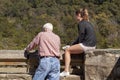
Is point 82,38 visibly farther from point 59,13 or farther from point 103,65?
point 59,13

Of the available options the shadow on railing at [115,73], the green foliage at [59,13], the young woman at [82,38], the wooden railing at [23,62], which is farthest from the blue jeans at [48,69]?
the green foliage at [59,13]

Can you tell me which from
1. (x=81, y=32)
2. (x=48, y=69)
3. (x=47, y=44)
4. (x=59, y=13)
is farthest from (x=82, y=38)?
(x=59, y=13)

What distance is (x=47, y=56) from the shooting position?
7.02 metres

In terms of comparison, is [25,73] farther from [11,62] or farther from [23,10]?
[23,10]

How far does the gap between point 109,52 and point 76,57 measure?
0.65m

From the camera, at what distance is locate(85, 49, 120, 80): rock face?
752 centimetres

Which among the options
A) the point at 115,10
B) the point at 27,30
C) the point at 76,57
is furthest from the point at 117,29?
the point at 76,57

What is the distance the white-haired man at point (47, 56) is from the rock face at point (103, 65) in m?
0.75

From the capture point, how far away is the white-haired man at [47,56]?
22.8ft

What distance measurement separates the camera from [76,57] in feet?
25.4

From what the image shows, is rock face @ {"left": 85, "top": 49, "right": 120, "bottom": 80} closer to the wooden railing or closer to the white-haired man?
Answer: the wooden railing

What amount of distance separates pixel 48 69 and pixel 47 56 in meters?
0.24

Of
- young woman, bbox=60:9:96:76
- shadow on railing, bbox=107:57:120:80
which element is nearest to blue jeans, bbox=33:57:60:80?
young woman, bbox=60:9:96:76

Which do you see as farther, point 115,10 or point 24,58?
point 115,10
